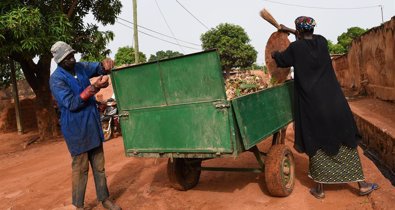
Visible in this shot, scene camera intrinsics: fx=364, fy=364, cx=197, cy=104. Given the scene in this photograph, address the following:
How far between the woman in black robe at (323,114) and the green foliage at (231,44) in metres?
40.6

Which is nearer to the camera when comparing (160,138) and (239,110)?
(239,110)

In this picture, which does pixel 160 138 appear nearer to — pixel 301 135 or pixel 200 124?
pixel 200 124

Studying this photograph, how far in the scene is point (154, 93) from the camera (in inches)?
153

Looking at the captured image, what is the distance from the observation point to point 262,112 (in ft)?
13.0

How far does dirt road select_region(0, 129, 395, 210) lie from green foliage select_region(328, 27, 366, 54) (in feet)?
123

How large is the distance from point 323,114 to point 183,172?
1.98m

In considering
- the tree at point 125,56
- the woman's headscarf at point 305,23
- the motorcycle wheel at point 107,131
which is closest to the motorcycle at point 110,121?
the motorcycle wheel at point 107,131

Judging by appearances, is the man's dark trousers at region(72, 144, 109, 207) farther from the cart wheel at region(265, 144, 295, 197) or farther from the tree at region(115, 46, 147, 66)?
the tree at region(115, 46, 147, 66)

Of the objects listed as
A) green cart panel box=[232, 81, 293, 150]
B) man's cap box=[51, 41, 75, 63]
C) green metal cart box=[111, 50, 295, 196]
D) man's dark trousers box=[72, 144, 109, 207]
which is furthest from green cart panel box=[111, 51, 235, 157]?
man's cap box=[51, 41, 75, 63]

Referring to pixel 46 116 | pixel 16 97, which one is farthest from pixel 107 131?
pixel 16 97

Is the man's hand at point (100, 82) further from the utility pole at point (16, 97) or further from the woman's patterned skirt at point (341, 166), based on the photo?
the utility pole at point (16, 97)

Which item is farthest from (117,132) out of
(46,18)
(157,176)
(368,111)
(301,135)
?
(301,135)

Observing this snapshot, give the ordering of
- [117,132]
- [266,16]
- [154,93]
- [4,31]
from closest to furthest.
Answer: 1. [154,93]
2. [266,16]
3. [4,31]
4. [117,132]

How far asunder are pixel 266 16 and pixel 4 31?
6075 mm
